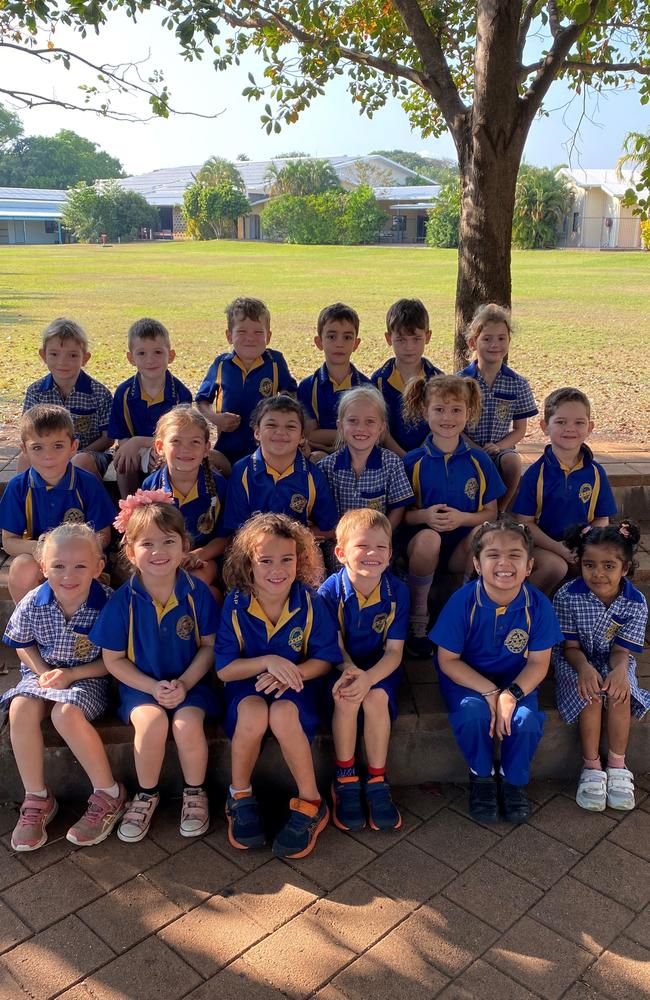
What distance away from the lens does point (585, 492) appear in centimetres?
377

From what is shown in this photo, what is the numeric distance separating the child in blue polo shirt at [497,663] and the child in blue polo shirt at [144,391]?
6.11ft

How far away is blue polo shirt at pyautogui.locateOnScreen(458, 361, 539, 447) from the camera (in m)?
4.43

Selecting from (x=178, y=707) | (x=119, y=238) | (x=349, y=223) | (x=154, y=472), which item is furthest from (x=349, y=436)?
(x=119, y=238)

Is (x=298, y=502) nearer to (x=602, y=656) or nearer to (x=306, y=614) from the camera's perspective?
(x=306, y=614)

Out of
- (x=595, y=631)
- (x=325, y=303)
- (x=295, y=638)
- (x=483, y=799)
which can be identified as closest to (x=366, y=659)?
(x=295, y=638)

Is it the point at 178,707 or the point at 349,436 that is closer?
the point at 178,707

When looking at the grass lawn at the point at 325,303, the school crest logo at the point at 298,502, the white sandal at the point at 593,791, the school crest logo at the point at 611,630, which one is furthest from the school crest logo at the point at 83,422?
the grass lawn at the point at 325,303

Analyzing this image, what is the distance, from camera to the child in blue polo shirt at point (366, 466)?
362cm

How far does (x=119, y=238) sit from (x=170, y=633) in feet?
236

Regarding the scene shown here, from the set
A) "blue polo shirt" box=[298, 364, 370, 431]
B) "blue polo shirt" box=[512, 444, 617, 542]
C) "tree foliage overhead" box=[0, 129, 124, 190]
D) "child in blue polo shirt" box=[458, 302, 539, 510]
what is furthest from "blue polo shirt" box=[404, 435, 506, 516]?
"tree foliage overhead" box=[0, 129, 124, 190]

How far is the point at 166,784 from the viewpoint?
3145mm

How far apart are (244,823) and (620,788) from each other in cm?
140

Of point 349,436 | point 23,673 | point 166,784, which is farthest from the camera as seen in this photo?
point 349,436

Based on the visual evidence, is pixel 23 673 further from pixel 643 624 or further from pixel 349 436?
pixel 643 624
